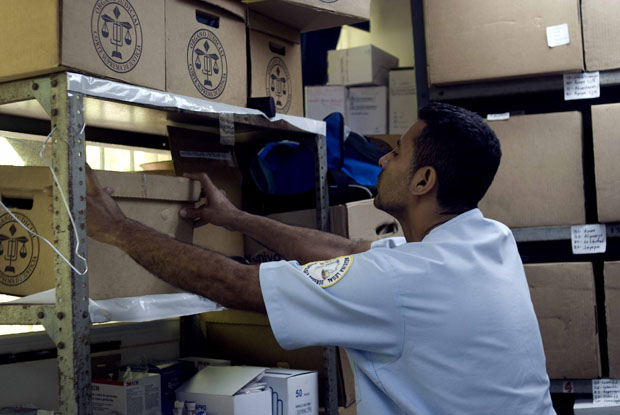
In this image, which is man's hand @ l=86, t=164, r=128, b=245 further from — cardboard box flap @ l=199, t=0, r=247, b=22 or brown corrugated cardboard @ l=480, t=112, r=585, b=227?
brown corrugated cardboard @ l=480, t=112, r=585, b=227

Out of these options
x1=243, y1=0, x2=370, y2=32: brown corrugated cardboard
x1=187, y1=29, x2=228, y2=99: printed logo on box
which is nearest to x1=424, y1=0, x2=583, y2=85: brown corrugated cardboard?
x1=243, y1=0, x2=370, y2=32: brown corrugated cardboard

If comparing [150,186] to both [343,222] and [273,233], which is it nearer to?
[273,233]

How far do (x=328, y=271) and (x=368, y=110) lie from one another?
1832mm

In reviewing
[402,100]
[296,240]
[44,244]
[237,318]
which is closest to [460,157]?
[296,240]

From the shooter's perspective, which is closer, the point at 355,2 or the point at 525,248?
the point at 355,2

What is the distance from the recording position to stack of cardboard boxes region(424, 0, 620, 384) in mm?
2039

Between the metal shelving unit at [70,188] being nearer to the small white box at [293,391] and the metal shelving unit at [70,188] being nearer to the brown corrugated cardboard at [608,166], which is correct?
the small white box at [293,391]

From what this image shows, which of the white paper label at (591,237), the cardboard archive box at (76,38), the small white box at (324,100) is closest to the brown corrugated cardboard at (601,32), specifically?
the white paper label at (591,237)

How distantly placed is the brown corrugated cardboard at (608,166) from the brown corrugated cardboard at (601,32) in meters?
0.15

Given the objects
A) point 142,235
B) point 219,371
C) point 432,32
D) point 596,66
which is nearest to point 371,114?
point 432,32

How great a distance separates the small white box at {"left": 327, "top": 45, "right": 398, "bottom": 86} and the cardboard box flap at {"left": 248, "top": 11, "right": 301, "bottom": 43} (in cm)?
104

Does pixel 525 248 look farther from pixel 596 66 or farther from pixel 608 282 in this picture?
pixel 596 66

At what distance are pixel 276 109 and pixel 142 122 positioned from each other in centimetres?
36

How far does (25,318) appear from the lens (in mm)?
1204
